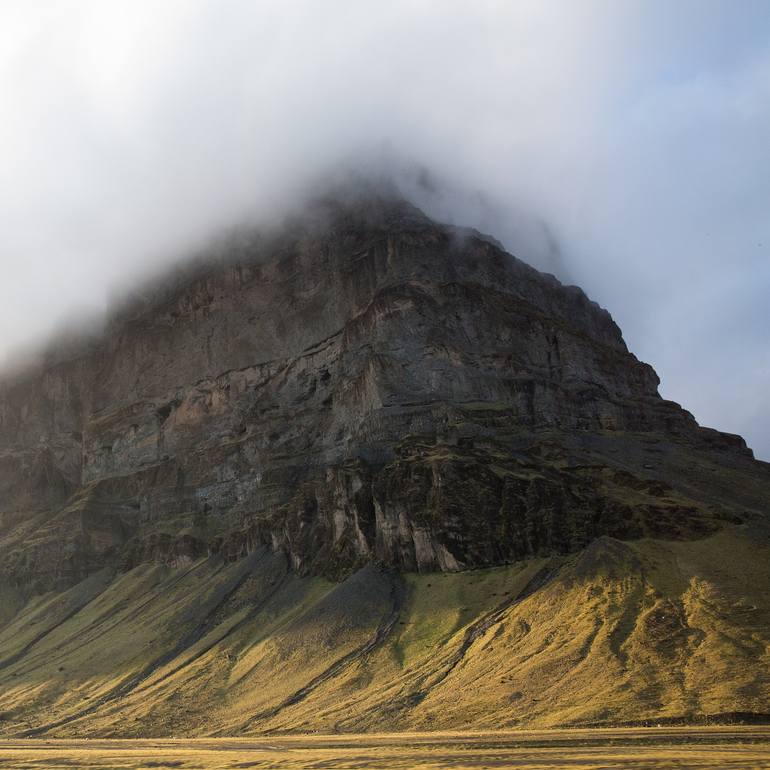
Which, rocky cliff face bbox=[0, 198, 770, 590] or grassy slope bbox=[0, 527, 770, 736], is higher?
rocky cliff face bbox=[0, 198, 770, 590]

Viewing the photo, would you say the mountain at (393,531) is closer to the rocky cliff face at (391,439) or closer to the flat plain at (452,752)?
the rocky cliff face at (391,439)

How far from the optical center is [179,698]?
301 feet

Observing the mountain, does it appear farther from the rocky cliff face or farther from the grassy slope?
the rocky cliff face

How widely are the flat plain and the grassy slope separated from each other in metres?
5.66

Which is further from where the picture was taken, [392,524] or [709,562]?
[392,524]

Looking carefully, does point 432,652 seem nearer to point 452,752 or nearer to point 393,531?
point 393,531

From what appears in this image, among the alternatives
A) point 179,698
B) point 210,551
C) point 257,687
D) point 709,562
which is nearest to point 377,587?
point 257,687

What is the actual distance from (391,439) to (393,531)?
22426 millimetres

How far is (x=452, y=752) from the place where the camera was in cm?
5059

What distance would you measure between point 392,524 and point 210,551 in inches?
1898

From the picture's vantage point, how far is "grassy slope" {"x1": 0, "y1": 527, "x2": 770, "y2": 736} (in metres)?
64.8

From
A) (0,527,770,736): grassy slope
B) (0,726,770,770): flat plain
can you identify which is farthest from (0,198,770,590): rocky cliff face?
(0,726,770,770): flat plain

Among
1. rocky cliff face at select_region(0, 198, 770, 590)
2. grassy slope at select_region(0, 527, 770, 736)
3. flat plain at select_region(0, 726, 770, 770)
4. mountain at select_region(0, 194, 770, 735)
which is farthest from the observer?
rocky cliff face at select_region(0, 198, 770, 590)

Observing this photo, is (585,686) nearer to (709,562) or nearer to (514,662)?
(514,662)
